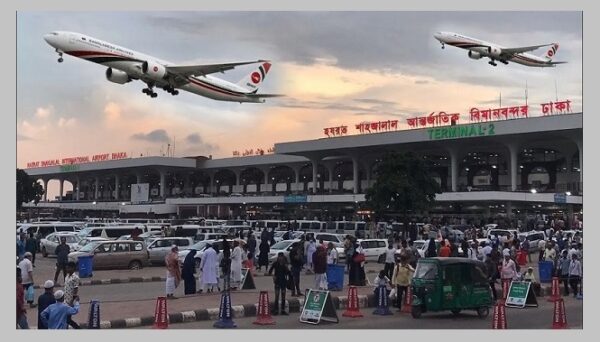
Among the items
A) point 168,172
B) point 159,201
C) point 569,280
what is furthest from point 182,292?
point 168,172

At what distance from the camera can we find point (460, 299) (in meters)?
15.0

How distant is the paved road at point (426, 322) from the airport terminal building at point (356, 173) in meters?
40.0

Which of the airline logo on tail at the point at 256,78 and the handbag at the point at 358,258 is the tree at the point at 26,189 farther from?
the handbag at the point at 358,258

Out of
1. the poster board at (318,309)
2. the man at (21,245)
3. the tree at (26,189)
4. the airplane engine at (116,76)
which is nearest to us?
the poster board at (318,309)

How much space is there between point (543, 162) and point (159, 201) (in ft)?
148

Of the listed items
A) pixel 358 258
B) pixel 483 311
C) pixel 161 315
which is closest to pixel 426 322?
pixel 483 311

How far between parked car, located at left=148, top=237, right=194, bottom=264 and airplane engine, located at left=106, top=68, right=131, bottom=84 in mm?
10342

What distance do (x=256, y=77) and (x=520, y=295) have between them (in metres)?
37.1

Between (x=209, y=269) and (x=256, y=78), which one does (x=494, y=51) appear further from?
(x=209, y=269)

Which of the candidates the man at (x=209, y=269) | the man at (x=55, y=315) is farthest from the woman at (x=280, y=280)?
the man at (x=55, y=315)

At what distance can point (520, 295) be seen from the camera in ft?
55.4

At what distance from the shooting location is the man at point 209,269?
18344mm

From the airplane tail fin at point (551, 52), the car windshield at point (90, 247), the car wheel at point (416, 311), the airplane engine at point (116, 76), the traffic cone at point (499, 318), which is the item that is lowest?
the car wheel at point (416, 311)

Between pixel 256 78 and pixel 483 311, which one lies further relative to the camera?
pixel 256 78
